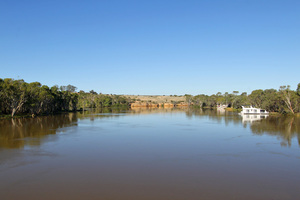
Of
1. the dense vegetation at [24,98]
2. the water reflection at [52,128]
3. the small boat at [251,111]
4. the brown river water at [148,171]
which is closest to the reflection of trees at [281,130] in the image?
the water reflection at [52,128]

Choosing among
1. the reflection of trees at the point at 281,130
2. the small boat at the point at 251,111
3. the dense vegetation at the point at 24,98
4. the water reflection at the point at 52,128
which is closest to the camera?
the water reflection at the point at 52,128

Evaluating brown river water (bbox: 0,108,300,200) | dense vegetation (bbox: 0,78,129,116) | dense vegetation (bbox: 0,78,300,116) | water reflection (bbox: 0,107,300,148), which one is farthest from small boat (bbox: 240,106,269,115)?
dense vegetation (bbox: 0,78,129,116)

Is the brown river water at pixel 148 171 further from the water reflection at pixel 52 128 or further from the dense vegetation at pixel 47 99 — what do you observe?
the dense vegetation at pixel 47 99

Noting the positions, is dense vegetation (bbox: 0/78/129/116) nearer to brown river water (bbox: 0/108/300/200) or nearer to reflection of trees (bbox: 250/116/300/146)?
brown river water (bbox: 0/108/300/200)

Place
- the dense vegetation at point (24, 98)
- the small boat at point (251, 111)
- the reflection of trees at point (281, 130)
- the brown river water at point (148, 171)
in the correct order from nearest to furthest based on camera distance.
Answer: the brown river water at point (148, 171)
the reflection of trees at point (281, 130)
the dense vegetation at point (24, 98)
the small boat at point (251, 111)

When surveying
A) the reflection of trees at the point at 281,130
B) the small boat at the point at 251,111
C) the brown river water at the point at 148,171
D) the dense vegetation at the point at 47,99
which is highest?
the dense vegetation at the point at 47,99

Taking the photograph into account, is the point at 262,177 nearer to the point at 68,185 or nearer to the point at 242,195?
the point at 242,195

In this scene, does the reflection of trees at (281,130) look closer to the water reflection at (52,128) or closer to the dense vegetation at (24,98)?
the water reflection at (52,128)

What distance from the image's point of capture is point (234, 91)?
117m

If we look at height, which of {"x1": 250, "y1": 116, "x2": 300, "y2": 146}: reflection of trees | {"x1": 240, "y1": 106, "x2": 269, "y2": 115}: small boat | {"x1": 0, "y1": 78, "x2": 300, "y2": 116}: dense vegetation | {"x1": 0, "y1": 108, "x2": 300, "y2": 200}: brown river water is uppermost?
{"x1": 0, "y1": 78, "x2": 300, "y2": 116}: dense vegetation

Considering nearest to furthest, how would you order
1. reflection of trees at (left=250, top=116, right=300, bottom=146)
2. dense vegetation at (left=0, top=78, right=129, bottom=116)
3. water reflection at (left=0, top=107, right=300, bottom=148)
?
water reflection at (left=0, top=107, right=300, bottom=148), reflection of trees at (left=250, top=116, right=300, bottom=146), dense vegetation at (left=0, top=78, right=129, bottom=116)

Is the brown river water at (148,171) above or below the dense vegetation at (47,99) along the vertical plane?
below

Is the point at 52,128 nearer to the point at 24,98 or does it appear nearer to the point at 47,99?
the point at 24,98

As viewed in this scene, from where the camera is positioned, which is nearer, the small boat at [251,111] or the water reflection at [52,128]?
the water reflection at [52,128]
